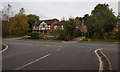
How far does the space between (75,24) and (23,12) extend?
2558cm

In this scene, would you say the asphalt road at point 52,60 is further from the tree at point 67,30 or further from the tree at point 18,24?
the tree at point 18,24

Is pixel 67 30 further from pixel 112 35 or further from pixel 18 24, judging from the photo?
pixel 18 24

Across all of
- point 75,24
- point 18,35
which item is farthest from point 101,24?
point 18,35

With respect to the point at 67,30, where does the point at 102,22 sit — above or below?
above

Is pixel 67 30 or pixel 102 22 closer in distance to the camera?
pixel 102 22

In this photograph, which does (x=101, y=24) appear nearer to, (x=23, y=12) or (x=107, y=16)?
(x=107, y=16)

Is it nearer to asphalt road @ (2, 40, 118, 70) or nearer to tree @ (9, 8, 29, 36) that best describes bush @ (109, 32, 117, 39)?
asphalt road @ (2, 40, 118, 70)

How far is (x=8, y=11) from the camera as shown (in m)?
49.2

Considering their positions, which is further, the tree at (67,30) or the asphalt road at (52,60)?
the tree at (67,30)

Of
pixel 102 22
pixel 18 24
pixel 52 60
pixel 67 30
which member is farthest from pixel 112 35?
pixel 18 24

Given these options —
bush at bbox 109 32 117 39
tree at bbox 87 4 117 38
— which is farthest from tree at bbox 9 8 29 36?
bush at bbox 109 32 117 39

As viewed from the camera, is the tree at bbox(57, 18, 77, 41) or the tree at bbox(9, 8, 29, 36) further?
the tree at bbox(9, 8, 29, 36)

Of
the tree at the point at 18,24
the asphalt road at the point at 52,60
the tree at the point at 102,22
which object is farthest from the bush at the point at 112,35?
the tree at the point at 18,24

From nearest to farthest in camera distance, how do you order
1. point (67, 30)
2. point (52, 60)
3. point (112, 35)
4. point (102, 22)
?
point (52, 60)
point (102, 22)
point (112, 35)
point (67, 30)
